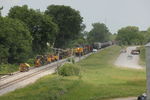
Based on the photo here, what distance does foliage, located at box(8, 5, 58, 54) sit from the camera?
83.2 metres

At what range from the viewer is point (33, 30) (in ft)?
280

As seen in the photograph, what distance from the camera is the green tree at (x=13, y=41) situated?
59.3 m

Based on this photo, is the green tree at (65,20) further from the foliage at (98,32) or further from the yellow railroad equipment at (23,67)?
the foliage at (98,32)

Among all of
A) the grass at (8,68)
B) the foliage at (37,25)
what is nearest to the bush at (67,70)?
the grass at (8,68)

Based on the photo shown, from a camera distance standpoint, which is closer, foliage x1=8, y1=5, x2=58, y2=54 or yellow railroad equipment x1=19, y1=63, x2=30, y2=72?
yellow railroad equipment x1=19, y1=63, x2=30, y2=72

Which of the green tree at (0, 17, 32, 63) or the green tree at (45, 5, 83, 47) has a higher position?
the green tree at (45, 5, 83, 47)

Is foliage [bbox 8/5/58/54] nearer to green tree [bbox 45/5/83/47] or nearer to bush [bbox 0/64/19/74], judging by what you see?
green tree [bbox 45/5/83/47]

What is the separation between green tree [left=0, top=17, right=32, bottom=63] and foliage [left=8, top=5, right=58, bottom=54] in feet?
43.0

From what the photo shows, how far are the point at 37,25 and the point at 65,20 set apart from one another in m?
20.1

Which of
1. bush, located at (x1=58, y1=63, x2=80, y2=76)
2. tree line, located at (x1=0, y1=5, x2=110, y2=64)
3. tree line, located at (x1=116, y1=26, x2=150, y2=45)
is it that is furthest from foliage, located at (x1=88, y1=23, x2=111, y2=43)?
bush, located at (x1=58, y1=63, x2=80, y2=76)

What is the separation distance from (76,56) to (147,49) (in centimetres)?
7950

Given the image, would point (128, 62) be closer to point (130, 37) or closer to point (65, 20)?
point (65, 20)

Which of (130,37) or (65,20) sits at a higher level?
→ (65,20)

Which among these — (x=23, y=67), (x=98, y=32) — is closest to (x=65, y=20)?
(x=23, y=67)
